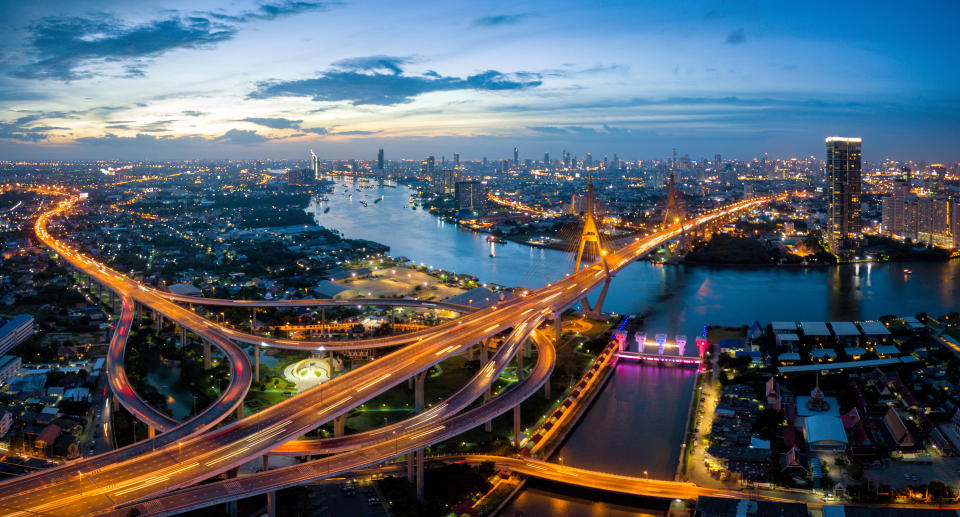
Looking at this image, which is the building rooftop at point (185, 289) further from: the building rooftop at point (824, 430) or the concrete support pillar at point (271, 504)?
the building rooftop at point (824, 430)

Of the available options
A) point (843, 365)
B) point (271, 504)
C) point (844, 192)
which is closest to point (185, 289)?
point (271, 504)

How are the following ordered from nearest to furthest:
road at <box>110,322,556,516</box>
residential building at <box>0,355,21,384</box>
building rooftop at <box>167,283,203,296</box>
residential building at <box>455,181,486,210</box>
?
road at <box>110,322,556,516</box>
residential building at <box>0,355,21,384</box>
building rooftop at <box>167,283,203,296</box>
residential building at <box>455,181,486,210</box>

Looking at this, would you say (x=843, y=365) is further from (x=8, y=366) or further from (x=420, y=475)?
(x=8, y=366)

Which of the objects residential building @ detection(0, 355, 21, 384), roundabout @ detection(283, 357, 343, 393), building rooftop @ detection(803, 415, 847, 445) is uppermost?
residential building @ detection(0, 355, 21, 384)

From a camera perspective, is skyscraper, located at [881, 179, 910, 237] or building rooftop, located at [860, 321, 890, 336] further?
skyscraper, located at [881, 179, 910, 237]

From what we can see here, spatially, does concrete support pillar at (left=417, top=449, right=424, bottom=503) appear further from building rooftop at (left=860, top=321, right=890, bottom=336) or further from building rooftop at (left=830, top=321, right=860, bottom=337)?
building rooftop at (left=860, top=321, right=890, bottom=336)

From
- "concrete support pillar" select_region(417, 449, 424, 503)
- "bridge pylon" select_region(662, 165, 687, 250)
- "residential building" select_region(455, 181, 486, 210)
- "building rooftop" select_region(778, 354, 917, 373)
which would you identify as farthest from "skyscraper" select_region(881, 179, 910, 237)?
"concrete support pillar" select_region(417, 449, 424, 503)
